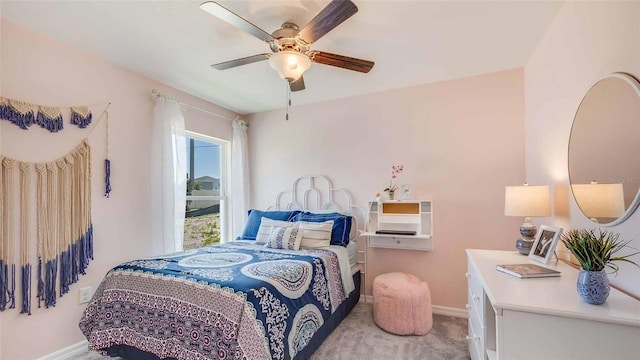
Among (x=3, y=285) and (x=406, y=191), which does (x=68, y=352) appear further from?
(x=406, y=191)

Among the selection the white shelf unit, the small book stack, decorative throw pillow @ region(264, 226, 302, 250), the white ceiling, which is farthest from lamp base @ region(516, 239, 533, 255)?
decorative throw pillow @ region(264, 226, 302, 250)

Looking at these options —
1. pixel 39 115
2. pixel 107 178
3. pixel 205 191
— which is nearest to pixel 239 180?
pixel 205 191

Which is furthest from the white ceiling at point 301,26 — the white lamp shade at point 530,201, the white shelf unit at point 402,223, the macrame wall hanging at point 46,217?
the white shelf unit at point 402,223

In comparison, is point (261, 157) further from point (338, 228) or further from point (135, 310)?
point (135, 310)

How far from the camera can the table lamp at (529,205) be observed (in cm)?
194

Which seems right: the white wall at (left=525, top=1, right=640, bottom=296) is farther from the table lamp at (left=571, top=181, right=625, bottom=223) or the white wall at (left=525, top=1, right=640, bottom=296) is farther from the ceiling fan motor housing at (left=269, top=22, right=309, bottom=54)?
the ceiling fan motor housing at (left=269, top=22, right=309, bottom=54)

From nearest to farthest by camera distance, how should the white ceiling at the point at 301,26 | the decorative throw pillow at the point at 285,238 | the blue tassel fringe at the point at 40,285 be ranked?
the white ceiling at the point at 301,26 → the blue tassel fringe at the point at 40,285 → the decorative throw pillow at the point at 285,238

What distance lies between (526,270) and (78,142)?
3386 millimetres

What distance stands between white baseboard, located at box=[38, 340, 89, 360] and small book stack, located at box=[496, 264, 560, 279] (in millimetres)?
3192

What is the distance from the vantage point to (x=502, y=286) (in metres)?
1.35

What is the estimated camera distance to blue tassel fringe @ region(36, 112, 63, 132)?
2.18m

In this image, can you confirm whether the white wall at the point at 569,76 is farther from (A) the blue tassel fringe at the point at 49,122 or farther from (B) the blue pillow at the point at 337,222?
(A) the blue tassel fringe at the point at 49,122

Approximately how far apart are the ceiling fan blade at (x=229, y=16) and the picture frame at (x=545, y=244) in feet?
7.00

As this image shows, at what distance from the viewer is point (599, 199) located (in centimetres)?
144
